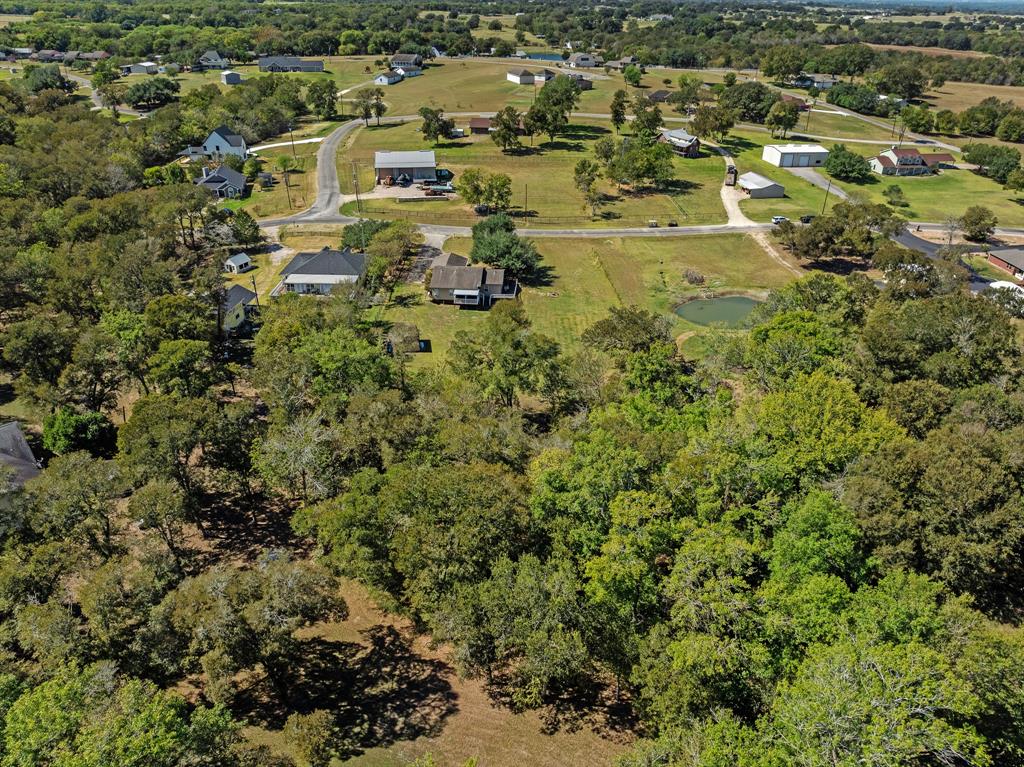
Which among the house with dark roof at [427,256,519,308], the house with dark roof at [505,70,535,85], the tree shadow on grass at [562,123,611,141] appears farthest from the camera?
the house with dark roof at [505,70,535,85]

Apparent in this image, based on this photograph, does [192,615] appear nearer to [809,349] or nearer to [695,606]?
[695,606]

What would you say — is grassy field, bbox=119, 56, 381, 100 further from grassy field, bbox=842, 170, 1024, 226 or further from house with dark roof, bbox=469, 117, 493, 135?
grassy field, bbox=842, 170, 1024, 226

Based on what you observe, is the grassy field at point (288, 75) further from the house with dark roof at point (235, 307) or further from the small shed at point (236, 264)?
the house with dark roof at point (235, 307)

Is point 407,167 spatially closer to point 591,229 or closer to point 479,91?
point 591,229

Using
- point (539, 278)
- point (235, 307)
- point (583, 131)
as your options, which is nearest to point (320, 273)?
point (235, 307)

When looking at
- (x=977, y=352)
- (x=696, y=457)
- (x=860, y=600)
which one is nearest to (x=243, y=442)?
(x=696, y=457)

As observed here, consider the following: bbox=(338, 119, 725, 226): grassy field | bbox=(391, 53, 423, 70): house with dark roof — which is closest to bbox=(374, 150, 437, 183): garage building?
bbox=(338, 119, 725, 226): grassy field
